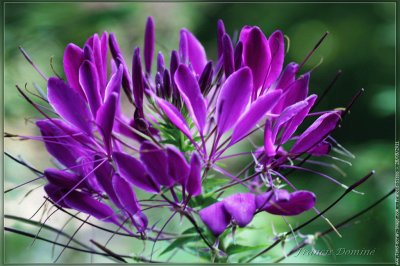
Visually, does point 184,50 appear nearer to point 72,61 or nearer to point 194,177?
point 72,61

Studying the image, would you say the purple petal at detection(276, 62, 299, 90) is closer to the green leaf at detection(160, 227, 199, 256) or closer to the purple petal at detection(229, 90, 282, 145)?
the purple petal at detection(229, 90, 282, 145)

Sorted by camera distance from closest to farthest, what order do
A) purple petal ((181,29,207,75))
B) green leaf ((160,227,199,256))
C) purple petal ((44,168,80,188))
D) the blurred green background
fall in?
purple petal ((44,168,80,188)), green leaf ((160,227,199,256)), purple petal ((181,29,207,75)), the blurred green background

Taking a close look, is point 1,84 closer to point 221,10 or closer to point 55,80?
point 55,80

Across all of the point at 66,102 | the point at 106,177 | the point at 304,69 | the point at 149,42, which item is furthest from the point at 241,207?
the point at 304,69

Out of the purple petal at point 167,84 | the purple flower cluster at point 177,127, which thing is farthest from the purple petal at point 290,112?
the purple petal at point 167,84

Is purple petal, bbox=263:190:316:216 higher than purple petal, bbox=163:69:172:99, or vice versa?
purple petal, bbox=163:69:172:99

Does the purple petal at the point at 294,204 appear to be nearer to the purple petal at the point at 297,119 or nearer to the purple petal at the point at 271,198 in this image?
the purple petal at the point at 271,198

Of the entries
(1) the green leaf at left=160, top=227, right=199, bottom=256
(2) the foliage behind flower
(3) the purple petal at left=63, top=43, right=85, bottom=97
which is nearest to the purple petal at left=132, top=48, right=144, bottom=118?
(2) the foliage behind flower

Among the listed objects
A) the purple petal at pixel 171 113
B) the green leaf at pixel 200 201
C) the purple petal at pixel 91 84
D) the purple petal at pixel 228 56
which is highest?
the purple petal at pixel 228 56
